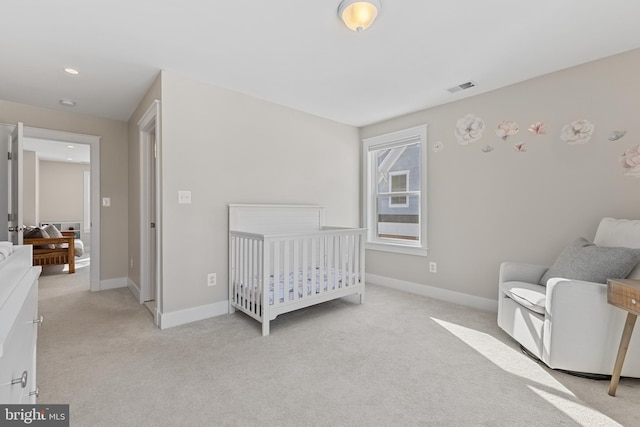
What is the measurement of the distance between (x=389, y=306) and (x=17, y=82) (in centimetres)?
419

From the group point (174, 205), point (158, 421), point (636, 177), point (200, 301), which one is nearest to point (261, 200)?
point (174, 205)

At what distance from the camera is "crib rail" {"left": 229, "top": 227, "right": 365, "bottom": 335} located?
2.36 m

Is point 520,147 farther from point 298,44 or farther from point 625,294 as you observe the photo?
point 298,44

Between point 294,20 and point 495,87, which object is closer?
point 294,20

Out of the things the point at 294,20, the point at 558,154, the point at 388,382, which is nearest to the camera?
the point at 388,382

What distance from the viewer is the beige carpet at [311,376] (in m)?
1.41

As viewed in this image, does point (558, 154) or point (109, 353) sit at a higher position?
point (558, 154)

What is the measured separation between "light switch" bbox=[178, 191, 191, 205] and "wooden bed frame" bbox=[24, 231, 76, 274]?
341 centimetres

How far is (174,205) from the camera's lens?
98.8 inches

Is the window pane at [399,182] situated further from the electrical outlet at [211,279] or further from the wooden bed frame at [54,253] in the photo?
the wooden bed frame at [54,253]

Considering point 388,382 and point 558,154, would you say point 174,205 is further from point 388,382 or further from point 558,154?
point 558,154

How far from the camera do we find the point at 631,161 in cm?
214

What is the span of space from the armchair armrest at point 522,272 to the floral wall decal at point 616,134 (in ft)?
3.68

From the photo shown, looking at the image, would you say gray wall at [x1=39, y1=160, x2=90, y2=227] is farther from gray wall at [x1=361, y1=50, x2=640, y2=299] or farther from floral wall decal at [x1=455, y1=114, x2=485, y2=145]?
floral wall decal at [x1=455, y1=114, x2=485, y2=145]
